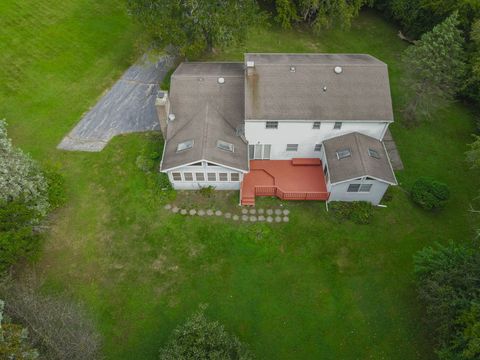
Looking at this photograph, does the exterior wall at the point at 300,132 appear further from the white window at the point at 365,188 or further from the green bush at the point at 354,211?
the green bush at the point at 354,211

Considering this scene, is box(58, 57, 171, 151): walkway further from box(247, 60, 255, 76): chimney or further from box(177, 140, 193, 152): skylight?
box(247, 60, 255, 76): chimney

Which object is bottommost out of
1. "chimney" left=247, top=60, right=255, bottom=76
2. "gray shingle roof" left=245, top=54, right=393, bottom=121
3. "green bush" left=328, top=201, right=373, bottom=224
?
"green bush" left=328, top=201, right=373, bottom=224

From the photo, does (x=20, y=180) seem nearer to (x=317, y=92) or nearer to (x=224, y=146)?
(x=224, y=146)

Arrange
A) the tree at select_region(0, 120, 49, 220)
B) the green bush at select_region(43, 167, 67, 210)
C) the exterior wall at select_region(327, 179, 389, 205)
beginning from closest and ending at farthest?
the tree at select_region(0, 120, 49, 220)
the exterior wall at select_region(327, 179, 389, 205)
the green bush at select_region(43, 167, 67, 210)

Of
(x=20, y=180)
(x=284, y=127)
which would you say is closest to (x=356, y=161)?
(x=284, y=127)

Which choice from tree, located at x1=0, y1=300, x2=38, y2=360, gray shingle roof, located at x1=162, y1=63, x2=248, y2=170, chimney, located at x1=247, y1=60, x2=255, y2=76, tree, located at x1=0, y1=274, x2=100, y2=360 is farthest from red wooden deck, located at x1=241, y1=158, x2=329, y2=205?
tree, located at x1=0, y1=300, x2=38, y2=360

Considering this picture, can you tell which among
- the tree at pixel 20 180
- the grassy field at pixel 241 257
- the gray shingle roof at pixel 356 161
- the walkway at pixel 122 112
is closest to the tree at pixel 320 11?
the grassy field at pixel 241 257
